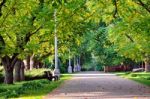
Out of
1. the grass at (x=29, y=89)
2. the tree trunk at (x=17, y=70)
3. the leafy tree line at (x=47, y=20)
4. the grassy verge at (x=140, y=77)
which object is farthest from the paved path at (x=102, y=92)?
the tree trunk at (x=17, y=70)

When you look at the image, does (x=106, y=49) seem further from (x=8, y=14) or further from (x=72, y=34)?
(x=8, y=14)

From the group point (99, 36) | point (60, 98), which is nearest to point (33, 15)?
point (60, 98)

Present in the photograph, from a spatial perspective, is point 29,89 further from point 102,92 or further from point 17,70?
point 17,70

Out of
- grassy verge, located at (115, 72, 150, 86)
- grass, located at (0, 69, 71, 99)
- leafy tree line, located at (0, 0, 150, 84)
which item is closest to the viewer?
grass, located at (0, 69, 71, 99)

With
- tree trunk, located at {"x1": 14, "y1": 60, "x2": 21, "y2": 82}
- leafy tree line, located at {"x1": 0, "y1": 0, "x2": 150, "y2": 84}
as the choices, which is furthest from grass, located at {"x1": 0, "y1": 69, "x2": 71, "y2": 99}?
tree trunk, located at {"x1": 14, "y1": 60, "x2": 21, "y2": 82}

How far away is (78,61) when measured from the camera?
414 feet

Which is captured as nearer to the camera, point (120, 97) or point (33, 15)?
point (120, 97)

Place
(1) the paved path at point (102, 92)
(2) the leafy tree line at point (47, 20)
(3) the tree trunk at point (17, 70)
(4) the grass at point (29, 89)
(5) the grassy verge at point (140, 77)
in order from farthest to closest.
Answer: (3) the tree trunk at point (17, 70) → (5) the grassy verge at point (140, 77) → (2) the leafy tree line at point (47, 20) → (4) the grass at point (29, 89) → (1) the paved path at point (102, 92)

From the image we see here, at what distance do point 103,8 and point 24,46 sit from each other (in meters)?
6.21

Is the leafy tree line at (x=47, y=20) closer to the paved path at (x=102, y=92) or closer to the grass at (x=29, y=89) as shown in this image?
the grass at (x=29, y=89)

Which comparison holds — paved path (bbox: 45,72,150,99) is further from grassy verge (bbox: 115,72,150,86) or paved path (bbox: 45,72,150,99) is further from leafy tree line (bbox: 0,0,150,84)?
grassy verge (bbox: 115,72,150,86)

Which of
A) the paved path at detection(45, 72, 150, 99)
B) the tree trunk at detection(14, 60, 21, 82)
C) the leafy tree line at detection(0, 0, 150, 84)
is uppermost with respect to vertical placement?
the leafy tree line at detection(0, 0, 150, 84)

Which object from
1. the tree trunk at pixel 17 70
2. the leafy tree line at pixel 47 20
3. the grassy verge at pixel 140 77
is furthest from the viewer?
the tree trunk at pixel 17 70

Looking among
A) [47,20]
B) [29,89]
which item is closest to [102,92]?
[29,89]
